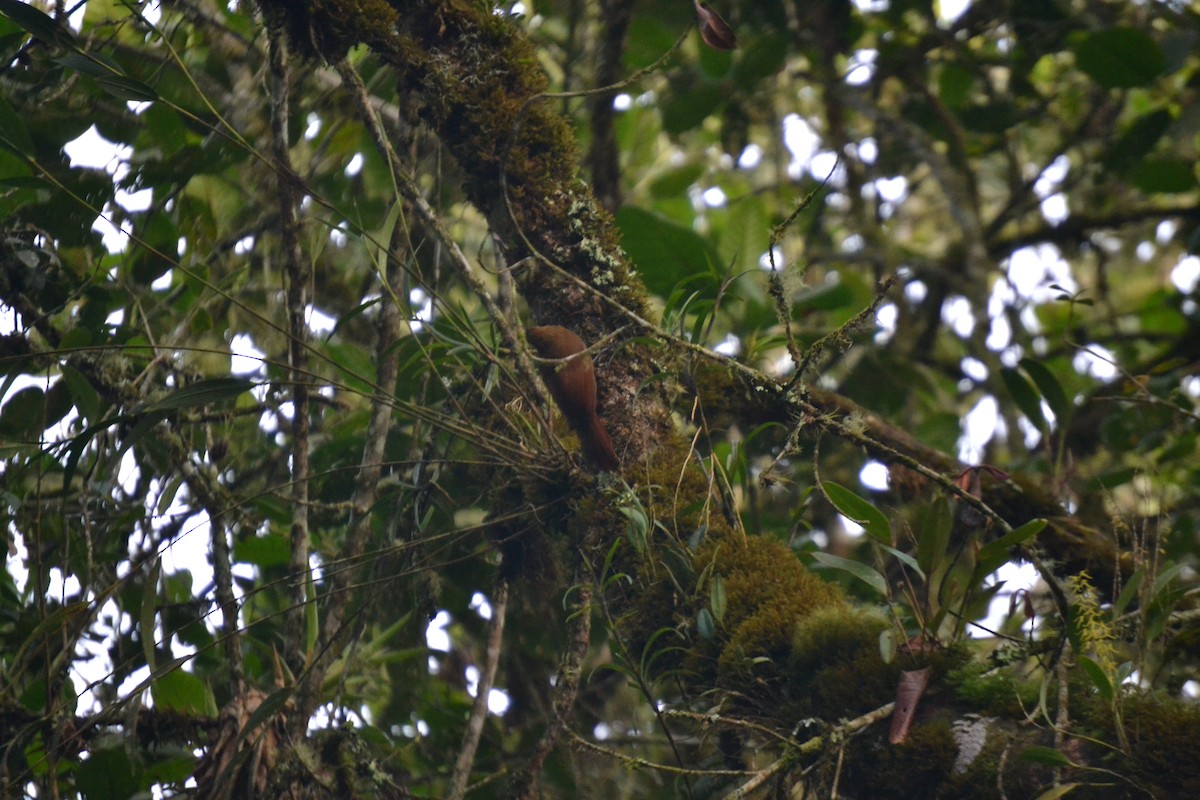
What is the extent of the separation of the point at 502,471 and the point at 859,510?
26.9 inches

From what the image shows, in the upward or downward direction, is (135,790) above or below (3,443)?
below

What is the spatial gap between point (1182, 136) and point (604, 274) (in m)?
1.89

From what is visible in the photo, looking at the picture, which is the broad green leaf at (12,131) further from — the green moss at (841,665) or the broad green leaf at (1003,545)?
the broad green leaf at (1003,545)

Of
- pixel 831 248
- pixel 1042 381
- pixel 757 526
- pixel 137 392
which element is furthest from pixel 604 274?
pixel 831 248

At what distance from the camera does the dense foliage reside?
1.21 m

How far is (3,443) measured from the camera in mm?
1716

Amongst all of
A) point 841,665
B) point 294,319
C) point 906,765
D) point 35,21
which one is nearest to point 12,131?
point 35,21

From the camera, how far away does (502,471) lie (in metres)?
1.69

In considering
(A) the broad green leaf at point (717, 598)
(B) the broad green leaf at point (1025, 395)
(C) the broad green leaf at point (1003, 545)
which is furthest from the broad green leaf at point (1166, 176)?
(A) the broad green leaf at point (717, 598)

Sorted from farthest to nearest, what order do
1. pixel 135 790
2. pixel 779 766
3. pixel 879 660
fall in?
pixel 135 790 → pixel 879 660 → pixel 779 766

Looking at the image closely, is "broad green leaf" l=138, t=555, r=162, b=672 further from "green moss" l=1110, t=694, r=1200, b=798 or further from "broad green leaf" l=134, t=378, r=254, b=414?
"green moss" l=1110, t=694, r=1200, b=798

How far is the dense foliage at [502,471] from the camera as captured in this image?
3.98 ft

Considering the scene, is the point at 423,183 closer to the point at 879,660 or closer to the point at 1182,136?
the point at 879,660

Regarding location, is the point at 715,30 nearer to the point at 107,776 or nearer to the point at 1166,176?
the point at 107,776
